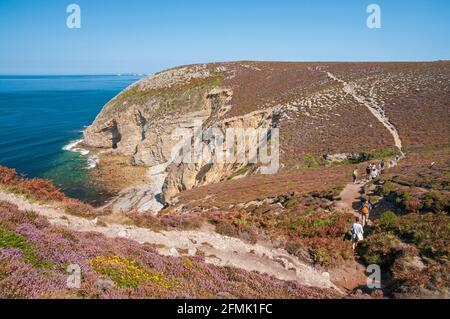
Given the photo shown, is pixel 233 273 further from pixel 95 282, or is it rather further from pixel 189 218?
pixel 189 218

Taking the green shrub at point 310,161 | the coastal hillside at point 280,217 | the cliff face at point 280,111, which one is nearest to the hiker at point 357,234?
the coastal hillside at point 280,217

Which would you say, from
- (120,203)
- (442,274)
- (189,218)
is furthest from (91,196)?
(442,274)

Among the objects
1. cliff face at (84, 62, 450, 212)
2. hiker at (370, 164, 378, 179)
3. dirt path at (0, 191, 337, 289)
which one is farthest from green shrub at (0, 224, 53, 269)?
cliff face at (84, 62, 450, 212)

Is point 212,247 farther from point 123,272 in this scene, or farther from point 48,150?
point 48,150

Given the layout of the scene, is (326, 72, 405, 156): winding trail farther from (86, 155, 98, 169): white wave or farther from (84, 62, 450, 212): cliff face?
(86, 155, 98, 169): white wave

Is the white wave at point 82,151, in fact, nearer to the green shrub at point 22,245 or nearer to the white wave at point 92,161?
the white wave at point 92,161
